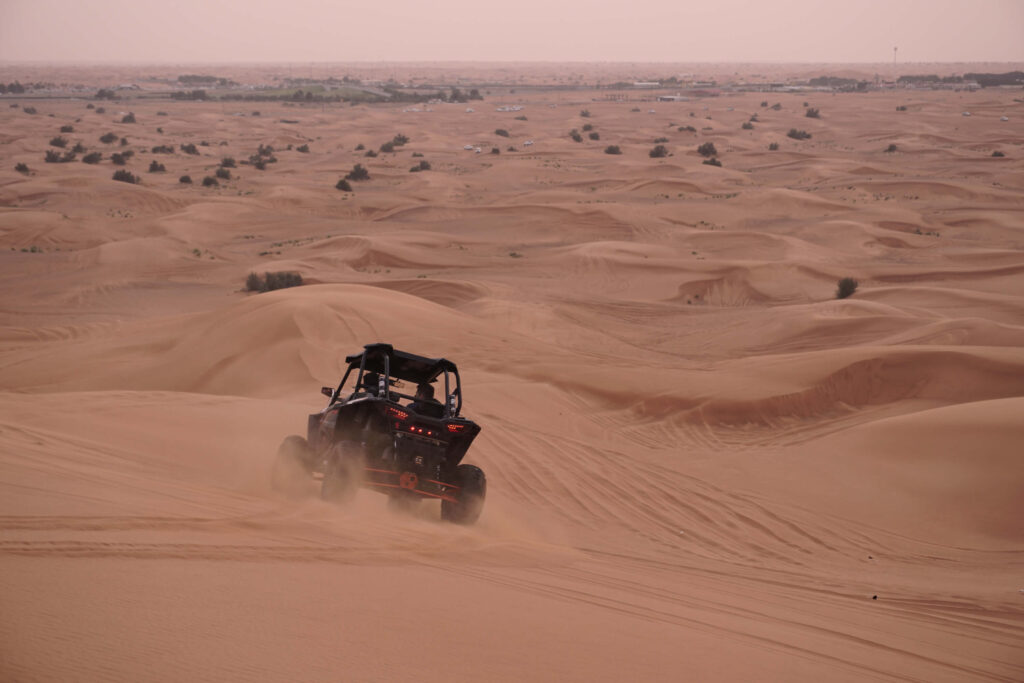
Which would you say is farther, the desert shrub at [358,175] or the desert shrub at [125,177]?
the desert shrub at [358,175]

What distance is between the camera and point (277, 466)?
349 inches

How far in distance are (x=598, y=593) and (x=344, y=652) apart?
236 centimetres

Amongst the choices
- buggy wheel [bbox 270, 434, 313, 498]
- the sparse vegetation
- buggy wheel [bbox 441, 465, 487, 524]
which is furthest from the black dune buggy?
the sparse vegetation

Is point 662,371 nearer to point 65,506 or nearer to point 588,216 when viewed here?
point 65,506

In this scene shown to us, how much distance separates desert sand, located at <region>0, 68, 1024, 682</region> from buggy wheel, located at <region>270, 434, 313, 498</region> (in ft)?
1.81

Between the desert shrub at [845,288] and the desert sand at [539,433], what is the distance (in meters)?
0.91

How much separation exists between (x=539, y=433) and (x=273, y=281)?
43.1 ft

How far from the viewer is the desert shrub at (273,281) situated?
23.2 metres

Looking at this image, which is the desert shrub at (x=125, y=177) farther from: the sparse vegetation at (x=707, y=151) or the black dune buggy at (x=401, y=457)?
the black dune buggy at (x=401, y=457)

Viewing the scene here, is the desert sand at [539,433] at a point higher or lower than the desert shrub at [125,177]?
lower

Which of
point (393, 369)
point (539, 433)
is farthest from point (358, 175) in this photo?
point (393, 369)

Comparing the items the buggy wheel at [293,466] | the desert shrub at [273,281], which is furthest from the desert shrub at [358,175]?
the buggy wheel at [293,466]

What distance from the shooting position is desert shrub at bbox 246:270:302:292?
2325cm

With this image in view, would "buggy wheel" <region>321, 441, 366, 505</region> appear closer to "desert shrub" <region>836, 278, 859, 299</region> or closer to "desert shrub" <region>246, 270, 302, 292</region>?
"desert shrub" <region>246, 270, 302, 292</region>
